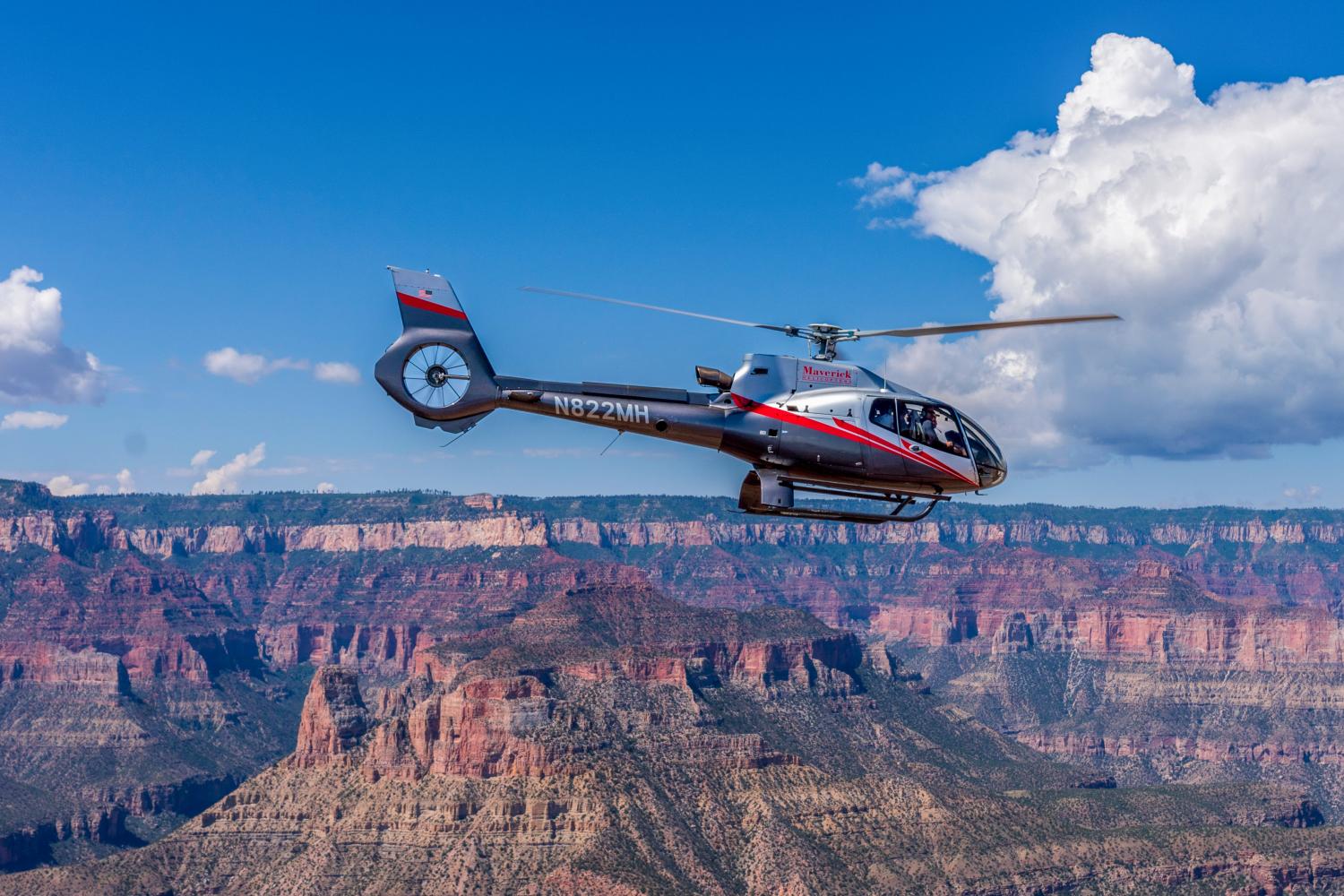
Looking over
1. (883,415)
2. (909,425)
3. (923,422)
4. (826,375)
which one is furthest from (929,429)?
(826,375)

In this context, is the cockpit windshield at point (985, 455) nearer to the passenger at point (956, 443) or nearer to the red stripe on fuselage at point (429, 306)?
the passenger at point (956, 443)

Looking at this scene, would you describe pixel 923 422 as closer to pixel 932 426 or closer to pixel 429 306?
pixel 932 426

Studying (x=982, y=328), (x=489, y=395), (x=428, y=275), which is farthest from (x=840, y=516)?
(x=428, y=275)

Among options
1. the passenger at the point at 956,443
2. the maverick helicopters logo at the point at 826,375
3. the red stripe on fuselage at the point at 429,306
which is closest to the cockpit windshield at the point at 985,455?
the passenger at the point at 956,443

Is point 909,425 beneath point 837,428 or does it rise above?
above

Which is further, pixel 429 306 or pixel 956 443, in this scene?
pixel 956 443

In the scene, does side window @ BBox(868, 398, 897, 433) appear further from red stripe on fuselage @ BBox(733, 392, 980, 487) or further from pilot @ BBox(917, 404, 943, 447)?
pilot @ BBox(917, 404, 943, 447)
